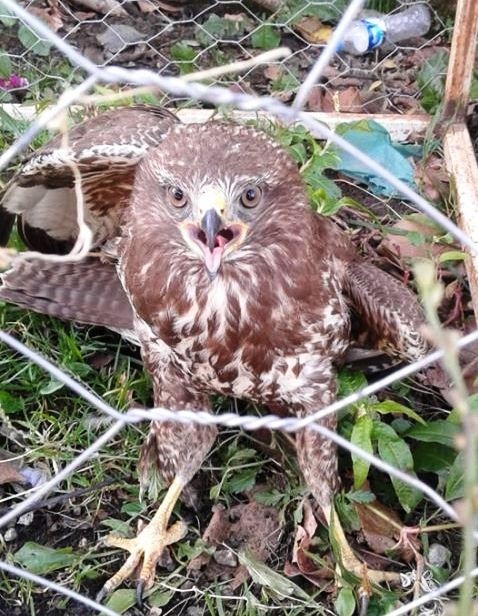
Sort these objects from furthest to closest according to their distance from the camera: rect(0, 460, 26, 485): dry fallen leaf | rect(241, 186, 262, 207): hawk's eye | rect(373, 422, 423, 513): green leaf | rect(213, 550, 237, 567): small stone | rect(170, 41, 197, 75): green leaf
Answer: rect(170, 41, 197, 75): green leaf → rect(0, 460, 26, 485): dry fallen leaf → rect(213, 550, 237, 567): small stone → rect(373, 422, 423, 513): green leaf → rect(241, 186, 262, 207): hawk's eye

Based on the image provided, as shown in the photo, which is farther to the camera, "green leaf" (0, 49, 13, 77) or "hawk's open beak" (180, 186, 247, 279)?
"green leaf" (0, 49, 13, 77)

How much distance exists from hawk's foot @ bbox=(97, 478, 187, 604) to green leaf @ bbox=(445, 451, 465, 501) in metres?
0.70

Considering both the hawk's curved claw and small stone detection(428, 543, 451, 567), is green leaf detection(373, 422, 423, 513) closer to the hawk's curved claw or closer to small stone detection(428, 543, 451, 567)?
small stone detection(428, 543, 451, 567)

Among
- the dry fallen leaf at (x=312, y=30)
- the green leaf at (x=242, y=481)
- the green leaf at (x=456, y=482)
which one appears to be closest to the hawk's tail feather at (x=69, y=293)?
the green leaf at (x=242, y=481)

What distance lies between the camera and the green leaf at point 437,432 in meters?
2.47

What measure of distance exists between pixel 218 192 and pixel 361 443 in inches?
30.8

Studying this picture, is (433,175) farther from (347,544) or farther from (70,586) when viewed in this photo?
(70,586)

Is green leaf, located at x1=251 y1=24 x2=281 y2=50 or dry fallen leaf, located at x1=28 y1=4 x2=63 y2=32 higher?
dry fallen leaf, located at x1=28 y1=4 x2=63 y2=32

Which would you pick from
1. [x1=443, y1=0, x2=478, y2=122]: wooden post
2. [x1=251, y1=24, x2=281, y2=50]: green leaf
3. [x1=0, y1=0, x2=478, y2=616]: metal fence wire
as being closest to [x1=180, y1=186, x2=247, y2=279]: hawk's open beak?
[x1=443, y1=0, x2=478, y2=122]: wooden post

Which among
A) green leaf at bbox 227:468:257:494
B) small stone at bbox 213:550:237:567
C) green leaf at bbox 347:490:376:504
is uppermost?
green leaf at bbox 347:490:376:504

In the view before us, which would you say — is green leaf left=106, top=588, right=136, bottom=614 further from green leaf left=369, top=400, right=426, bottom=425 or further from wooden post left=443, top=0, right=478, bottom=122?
wooden post left=443, top=0, right=478, bottom=122

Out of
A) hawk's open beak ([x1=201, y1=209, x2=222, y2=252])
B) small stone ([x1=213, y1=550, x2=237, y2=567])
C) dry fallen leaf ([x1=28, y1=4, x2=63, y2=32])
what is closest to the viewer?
hawk's open beak ([x1=201, y1=209, x2=222, y2=252])

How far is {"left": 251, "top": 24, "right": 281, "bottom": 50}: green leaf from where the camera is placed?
3.85 meters

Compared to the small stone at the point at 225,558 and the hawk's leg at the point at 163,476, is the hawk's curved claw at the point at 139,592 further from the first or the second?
the small stone at the point at 225,558
